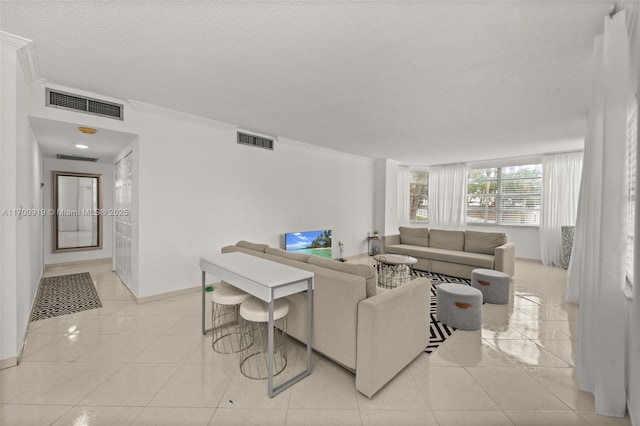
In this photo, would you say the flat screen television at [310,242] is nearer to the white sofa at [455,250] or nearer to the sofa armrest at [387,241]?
the sofa armrest at [387,241]

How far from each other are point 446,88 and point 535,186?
5.34 meters

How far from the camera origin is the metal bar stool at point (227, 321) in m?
2.24

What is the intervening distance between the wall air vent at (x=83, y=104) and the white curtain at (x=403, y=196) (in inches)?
272

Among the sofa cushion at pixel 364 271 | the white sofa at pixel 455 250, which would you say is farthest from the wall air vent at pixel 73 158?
the white sofa at pixel 455 250

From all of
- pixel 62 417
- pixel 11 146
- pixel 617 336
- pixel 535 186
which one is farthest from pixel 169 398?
pixel 535 186

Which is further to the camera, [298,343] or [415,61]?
[298,343]

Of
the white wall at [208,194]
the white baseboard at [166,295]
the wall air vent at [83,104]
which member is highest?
the wall air vent at [83,104]

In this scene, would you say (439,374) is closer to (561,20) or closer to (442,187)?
(561,20)

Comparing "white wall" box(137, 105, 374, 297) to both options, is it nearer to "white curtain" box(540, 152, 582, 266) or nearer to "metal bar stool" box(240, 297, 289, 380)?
"metal bar stool" box(240, 297, 289, 380)

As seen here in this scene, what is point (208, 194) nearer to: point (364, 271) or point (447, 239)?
point (364, 271)

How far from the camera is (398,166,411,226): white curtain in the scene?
805cm

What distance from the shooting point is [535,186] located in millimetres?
6363

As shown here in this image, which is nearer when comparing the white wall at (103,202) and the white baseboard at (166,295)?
the white baseboard at (166,295)

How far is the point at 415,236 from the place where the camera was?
19.6ft
